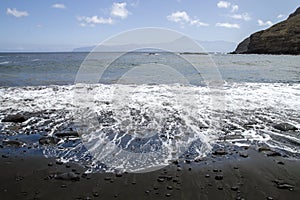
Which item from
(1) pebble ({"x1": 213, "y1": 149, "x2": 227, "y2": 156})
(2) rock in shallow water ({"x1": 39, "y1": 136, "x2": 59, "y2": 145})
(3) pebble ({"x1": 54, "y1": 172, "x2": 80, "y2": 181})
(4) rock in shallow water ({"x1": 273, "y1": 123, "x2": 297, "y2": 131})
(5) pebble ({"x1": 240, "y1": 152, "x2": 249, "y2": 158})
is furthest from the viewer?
(4) rock in shallow water ({"x1": 273, "y1": 123, "x2": 297, "y2": 131})

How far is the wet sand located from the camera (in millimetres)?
4527

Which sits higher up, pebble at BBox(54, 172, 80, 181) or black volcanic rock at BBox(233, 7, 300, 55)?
black volcanic rock at BBox(233, 7, 300, 55)

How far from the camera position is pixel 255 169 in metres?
5.54

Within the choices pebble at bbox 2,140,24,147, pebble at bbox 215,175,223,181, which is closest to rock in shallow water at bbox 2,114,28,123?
pebble at bbox 2,140,24,147

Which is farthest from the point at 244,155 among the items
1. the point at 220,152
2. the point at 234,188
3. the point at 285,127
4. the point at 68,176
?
the point at 68,176

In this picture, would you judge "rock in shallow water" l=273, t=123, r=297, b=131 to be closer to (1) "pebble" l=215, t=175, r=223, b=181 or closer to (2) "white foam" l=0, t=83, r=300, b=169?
(2) "white foam" l=0, t=83, r=300, b=169

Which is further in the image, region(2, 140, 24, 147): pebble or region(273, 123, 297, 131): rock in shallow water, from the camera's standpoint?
region(273, 123, 297, 131): rock in shallow water

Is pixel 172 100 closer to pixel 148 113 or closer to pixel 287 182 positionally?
pixel 148 113

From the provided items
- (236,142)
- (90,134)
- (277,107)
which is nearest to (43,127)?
(90,134)

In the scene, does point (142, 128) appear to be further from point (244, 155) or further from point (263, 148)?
point (263, 148)

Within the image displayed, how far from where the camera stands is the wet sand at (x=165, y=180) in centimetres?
453

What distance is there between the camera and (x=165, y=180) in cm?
504

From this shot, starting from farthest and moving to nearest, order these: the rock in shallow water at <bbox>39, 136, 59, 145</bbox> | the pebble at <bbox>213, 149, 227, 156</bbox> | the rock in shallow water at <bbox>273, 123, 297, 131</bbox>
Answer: the rock in shallow water at <bbox>273, 123, 297, 131</bbox>
the rock in shallow water at <bbox>39, 136, 59, 145</bbox>
the pebble at <bbox>213, 149, 227, 156</bbox>

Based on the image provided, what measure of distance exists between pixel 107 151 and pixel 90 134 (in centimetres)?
152
